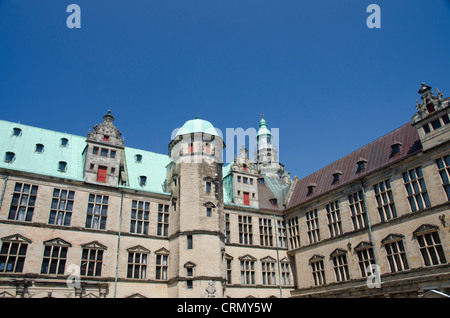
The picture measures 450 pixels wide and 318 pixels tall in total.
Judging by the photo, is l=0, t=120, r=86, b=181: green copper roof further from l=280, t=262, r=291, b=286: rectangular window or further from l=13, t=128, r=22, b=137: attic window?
l=280, t=262, r=291, b=286: rectangular window

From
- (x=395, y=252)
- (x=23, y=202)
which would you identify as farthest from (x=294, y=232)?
(x=23, y=202)

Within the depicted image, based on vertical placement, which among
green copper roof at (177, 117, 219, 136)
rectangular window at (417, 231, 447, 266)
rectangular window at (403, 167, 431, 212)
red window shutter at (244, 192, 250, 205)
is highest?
green copper roof at (177, 117, 219, 136)

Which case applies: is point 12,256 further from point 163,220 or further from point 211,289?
point 211,289

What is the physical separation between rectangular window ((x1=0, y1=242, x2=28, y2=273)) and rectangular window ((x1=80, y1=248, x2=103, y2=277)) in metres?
4.23

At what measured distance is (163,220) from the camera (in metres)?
32.8

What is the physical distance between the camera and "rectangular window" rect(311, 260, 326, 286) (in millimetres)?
33156

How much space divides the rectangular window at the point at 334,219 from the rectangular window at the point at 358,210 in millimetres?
1607

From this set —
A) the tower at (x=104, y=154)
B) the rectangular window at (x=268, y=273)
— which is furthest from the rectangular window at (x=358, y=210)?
the tower at (x=104, y=154)

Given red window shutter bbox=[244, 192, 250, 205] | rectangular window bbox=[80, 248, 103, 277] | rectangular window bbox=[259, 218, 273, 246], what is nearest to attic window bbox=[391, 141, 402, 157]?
rectangular window bbox=[259, 218, 273, 246]

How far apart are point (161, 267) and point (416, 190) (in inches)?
869

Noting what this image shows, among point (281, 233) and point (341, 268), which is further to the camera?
point (281, 233)

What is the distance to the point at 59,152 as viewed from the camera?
32.1 meters
